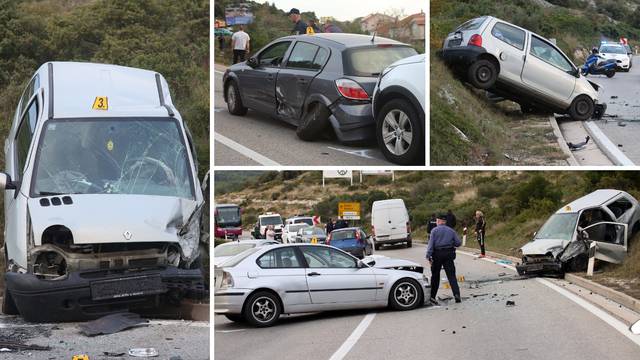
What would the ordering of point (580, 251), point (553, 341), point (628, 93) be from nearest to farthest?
point (553, 341), point (628, 93), point (580, 251)

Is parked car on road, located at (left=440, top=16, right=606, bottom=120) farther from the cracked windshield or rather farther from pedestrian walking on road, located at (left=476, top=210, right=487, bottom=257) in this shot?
the cracked windshield

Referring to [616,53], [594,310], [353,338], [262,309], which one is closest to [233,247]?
[262,309]

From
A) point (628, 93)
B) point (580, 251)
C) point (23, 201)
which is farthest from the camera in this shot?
point (580, 251)

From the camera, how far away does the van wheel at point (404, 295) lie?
10.0 meters

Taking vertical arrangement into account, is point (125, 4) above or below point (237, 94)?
above

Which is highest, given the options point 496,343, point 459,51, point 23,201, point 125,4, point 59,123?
point 125,4

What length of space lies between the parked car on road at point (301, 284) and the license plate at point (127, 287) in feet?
2.01

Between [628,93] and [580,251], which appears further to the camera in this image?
[580,251]

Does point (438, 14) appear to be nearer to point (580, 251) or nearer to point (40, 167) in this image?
point (580, 251)

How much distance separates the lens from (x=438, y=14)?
926cm

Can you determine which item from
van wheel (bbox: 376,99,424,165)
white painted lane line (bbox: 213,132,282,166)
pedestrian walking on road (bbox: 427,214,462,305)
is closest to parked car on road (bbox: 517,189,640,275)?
pedestrian walking on road (bbox: 427,214,462,305)

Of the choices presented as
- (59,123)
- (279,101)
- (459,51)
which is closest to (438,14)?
(459,51)

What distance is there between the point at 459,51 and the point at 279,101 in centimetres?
200

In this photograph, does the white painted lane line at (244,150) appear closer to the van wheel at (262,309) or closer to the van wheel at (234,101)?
the van wheel at (234,101)
